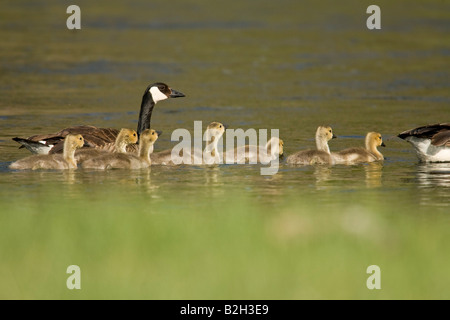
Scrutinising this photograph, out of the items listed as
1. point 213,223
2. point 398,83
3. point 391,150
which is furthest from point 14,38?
point 213,223

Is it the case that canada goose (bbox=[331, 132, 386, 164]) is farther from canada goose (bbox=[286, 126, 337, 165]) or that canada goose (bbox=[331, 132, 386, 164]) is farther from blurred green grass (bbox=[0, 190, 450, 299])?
blurred green grass (bbox=[0, 190, 450, 299])

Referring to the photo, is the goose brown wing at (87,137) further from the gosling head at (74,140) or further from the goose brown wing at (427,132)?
the goose brown wing at (427,132)

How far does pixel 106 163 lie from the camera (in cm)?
1391

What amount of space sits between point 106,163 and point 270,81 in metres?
13.1

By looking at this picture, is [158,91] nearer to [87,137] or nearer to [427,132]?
[87,137]

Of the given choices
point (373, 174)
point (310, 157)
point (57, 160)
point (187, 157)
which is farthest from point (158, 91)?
point (373, 174)

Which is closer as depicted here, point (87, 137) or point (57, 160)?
point (57, 160)

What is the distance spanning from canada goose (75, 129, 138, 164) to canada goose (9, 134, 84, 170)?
0.18 m

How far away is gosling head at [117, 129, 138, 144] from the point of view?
14789 mm

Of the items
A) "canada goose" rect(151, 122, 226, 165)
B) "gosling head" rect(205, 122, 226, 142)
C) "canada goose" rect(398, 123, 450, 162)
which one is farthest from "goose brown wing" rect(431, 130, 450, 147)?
"gosling head" rect(205, 122, 226, 142)

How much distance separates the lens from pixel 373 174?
1352cm

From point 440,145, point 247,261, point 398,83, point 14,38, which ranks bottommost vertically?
point 247,261

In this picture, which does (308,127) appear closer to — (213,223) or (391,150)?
(391,150)

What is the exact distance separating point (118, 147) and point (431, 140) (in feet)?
16.0
